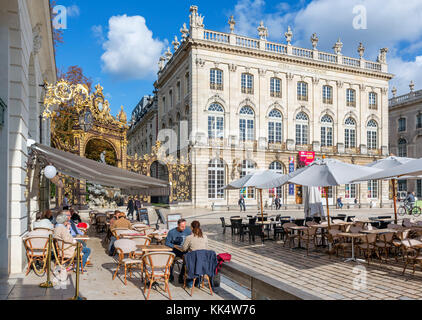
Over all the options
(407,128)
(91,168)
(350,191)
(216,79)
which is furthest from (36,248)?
(407,128)

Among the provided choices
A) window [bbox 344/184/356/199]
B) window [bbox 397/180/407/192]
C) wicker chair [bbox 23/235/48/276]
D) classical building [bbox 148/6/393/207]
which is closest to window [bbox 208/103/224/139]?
classical building [bbox 148/6/393/207]

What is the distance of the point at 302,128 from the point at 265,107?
14.6ft

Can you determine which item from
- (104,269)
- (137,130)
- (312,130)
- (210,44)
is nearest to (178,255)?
(104,269)

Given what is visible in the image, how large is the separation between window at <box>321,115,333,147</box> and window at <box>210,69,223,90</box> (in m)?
11.0

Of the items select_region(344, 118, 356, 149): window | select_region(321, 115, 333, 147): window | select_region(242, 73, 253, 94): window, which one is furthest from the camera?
select_region(344, 118, 356, 149): window

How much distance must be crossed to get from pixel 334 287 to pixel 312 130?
28457mm

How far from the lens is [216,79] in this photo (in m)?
30.3

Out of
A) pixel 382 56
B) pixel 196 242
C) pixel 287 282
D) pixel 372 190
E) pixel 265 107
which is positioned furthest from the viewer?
pixel 382 56

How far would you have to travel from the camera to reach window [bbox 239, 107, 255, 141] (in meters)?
31.1

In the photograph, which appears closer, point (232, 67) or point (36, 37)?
point (36, 37)

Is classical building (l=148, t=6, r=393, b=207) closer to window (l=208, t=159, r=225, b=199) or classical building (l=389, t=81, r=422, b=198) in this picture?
window (l=208, t=159, r=225, b=199)

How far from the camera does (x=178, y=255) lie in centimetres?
748

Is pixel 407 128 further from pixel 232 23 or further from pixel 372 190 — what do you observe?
pixel 232 23

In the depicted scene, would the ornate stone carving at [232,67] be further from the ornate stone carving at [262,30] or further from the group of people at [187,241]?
the group of people at [187,241]
